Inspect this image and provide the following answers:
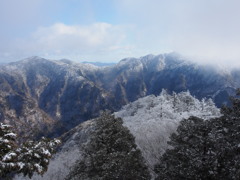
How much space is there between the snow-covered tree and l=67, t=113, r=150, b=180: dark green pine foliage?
8456mm

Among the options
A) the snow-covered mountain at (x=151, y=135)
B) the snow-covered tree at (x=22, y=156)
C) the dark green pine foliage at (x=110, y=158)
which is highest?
the snow-covered tree at (x=22, y=156)

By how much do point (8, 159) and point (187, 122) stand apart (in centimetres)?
1222

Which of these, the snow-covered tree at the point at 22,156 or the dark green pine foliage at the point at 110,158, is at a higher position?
the snow-covered tree at the point at 22,156

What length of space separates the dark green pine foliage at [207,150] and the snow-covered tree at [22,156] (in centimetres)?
864

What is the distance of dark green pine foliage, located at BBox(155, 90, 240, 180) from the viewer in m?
12.6

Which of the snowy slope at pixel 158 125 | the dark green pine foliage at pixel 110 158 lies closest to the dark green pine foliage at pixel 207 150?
the dark green pine foliage at pixel 110 158

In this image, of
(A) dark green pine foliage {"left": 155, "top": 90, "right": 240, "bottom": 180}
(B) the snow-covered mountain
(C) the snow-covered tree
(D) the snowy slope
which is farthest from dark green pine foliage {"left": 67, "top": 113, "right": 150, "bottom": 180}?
(D) the snowy slope

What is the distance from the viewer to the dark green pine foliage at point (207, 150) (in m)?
12.6

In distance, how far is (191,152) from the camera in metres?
15.3

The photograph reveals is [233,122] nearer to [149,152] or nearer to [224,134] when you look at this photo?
[224,134]

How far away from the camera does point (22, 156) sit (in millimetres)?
8977

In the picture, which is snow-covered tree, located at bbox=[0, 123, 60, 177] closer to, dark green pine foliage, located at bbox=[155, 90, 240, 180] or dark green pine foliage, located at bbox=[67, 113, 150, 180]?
dark green pine foliage, located at bbox=[67, 113, 150, 180]

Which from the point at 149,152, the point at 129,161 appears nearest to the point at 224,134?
the point at 129,161

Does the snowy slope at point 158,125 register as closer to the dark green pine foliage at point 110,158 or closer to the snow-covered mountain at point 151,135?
the snow-covered mountain at point 151,135
